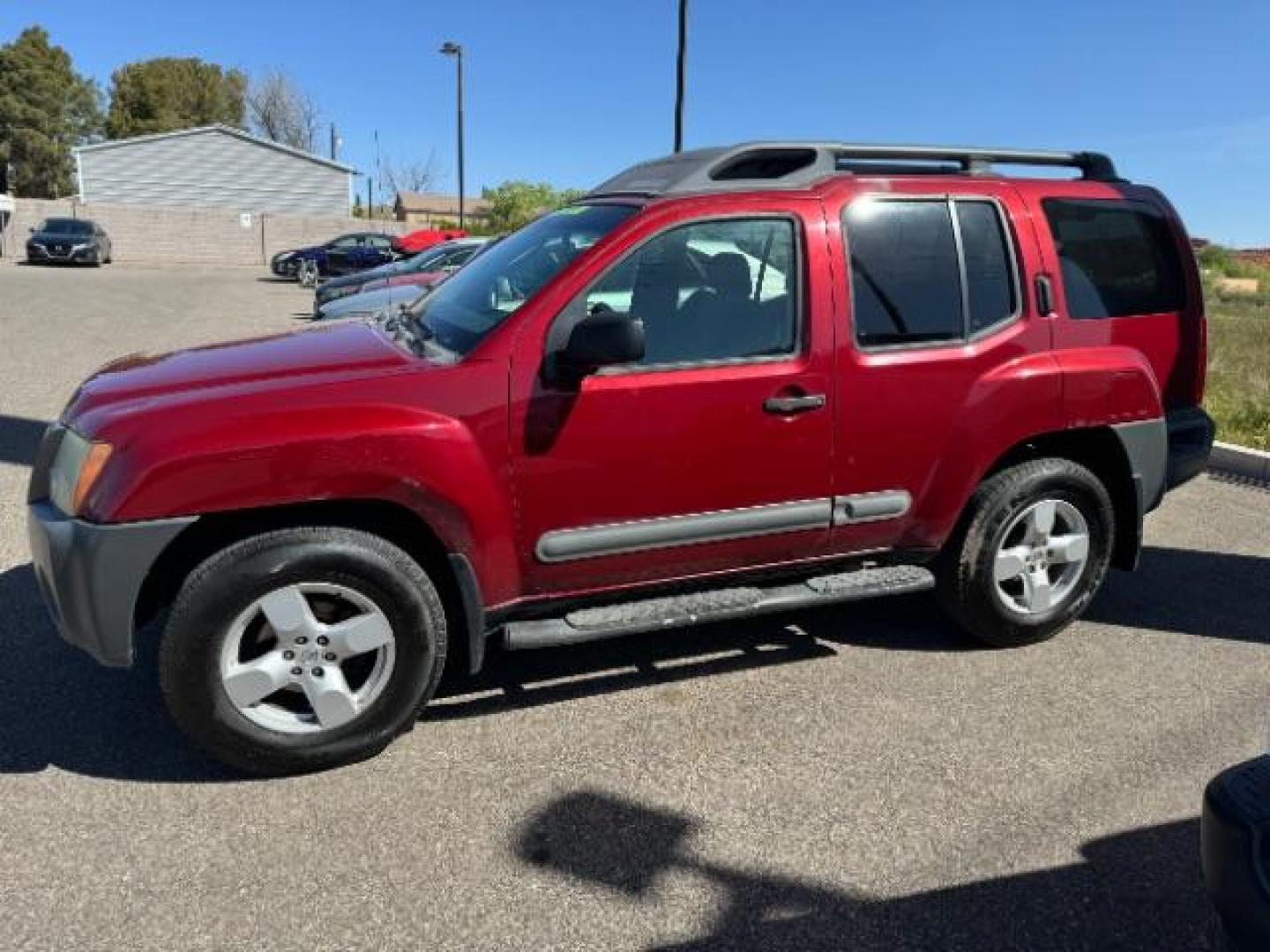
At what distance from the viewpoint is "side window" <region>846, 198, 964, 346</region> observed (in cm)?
366

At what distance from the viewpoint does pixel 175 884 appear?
2.61 meters

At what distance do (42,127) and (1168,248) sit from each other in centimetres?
7941

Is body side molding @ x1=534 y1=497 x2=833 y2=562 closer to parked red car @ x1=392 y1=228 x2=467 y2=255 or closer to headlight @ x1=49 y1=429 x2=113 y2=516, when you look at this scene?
headlight @ x1=49 y1=429 x2=113 y2=516

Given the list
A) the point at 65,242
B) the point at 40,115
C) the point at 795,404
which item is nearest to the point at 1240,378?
the point at 795,404

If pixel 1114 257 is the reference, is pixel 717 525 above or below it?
below

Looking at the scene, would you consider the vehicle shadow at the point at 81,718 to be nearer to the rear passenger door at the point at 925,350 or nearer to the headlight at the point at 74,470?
the headlight at the point at 74,470

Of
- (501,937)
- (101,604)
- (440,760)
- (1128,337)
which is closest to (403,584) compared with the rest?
(440,760)

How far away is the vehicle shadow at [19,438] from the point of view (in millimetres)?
6727

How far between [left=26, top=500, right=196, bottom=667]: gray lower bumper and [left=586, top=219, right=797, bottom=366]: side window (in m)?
1.58

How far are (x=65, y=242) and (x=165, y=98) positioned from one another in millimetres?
48591

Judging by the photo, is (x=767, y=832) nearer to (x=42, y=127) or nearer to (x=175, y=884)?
(x=175, y=884)

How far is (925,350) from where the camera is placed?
146 inches

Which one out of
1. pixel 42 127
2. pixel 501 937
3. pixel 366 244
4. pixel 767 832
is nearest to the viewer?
Answer: pixel 501 937

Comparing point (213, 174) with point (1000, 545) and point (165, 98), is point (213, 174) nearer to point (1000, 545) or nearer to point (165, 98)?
point (165, 98)
